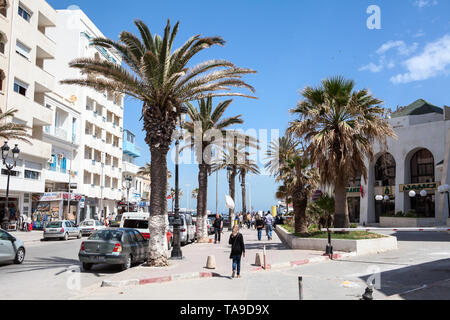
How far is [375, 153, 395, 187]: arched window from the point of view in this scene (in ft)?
154

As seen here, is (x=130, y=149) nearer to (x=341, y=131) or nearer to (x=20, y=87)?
(x=20, y=87)

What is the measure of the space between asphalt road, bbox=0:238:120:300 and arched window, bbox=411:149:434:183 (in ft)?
127

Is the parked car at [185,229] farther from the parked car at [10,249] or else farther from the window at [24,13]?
the window at [24,13]

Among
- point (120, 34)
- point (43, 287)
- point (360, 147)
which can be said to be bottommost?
point (43, 287)

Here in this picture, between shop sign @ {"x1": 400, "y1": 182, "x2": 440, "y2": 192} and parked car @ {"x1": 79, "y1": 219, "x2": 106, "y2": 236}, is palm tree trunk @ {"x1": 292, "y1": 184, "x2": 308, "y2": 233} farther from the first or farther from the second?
shop sign @ {"x1": 400, "y1": 182, "x2": 440, "y2": 192}

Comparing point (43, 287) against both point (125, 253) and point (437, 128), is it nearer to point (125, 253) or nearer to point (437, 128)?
point (125, 253)

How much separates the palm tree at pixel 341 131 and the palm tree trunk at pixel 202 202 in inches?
306

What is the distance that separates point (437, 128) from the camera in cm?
4172

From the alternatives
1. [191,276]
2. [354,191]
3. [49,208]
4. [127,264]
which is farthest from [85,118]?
[191,276]

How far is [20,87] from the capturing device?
33781mm

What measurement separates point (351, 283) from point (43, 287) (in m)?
7.70

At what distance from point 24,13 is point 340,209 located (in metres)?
31.6

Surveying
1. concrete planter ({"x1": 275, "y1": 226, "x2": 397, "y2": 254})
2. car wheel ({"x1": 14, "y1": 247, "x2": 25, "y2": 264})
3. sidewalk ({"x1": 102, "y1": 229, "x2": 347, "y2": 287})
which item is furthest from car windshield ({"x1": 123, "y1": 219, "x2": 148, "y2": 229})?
concrete planter ({"x1": 275, "y1": 226, "x2": 397, "y2": 254})
